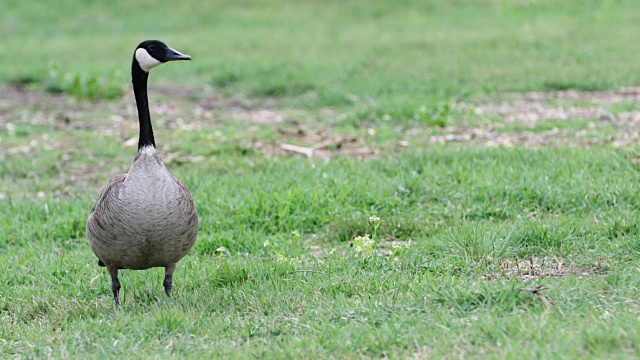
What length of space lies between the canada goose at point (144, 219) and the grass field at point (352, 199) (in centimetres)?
35

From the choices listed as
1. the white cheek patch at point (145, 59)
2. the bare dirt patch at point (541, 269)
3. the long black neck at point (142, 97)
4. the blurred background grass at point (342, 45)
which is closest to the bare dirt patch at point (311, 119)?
the blurred background grass at point (342, 45)

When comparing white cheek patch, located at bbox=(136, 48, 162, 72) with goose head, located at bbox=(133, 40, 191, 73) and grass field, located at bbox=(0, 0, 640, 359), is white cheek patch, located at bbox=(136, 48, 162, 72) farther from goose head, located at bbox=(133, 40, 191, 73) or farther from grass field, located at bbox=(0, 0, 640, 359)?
grass field, located at bbox=(0, 0, 640, 359)

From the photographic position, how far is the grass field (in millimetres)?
4566

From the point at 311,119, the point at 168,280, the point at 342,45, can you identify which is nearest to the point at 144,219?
the point at 168,280

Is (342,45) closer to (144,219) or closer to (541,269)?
(541,269)

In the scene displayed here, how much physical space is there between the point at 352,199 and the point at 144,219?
2.70 m

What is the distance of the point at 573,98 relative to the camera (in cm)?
1140

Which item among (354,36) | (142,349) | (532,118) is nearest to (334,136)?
(532,118)

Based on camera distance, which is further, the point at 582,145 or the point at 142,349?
the point at 582,145

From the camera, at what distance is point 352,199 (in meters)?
7.35

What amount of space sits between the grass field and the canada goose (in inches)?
13.7

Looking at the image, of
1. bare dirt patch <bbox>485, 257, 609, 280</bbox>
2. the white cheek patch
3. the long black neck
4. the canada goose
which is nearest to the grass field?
bare dirt patch <bbox>485, 257, 609, 280</bbox>

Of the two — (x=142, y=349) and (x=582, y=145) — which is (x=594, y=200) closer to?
(x=582, y=145)

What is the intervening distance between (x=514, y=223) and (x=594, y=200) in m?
0.83
